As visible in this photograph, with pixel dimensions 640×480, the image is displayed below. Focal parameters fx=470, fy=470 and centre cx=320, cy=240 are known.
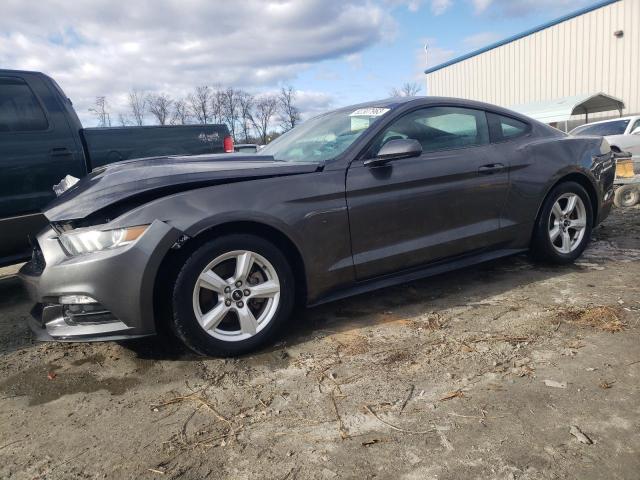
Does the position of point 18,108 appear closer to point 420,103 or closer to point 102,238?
point 102,238

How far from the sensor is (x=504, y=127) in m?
3.94

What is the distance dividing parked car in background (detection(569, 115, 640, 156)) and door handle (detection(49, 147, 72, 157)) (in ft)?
34.2

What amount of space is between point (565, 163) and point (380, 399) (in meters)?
2.93

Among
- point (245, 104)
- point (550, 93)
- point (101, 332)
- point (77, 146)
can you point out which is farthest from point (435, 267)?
point (245, 104)

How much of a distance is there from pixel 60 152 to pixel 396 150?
129 inches

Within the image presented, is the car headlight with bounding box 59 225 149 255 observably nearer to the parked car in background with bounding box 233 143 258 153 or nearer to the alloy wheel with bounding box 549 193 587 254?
the parked car in background with bounding box 233 143 258 153

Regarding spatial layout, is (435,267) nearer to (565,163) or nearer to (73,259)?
(565,163)

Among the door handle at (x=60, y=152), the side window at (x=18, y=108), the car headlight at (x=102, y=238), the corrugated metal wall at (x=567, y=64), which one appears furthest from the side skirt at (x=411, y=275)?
the corrugated metal wall at (x=567, y=64)

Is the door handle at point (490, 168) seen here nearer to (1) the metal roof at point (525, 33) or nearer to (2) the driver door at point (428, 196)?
(2) the driver door at point (428, 196)

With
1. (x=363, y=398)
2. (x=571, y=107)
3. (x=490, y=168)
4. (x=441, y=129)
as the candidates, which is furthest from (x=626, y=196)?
(x=571, y=107)

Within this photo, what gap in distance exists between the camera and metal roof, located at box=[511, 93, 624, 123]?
62.1ft

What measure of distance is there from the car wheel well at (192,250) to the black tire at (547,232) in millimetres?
2268

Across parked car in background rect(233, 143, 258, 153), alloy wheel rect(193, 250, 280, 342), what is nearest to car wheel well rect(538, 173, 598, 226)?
alloy wheel rect(193, 250, 280, 342)

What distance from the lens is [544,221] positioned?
4004mm
